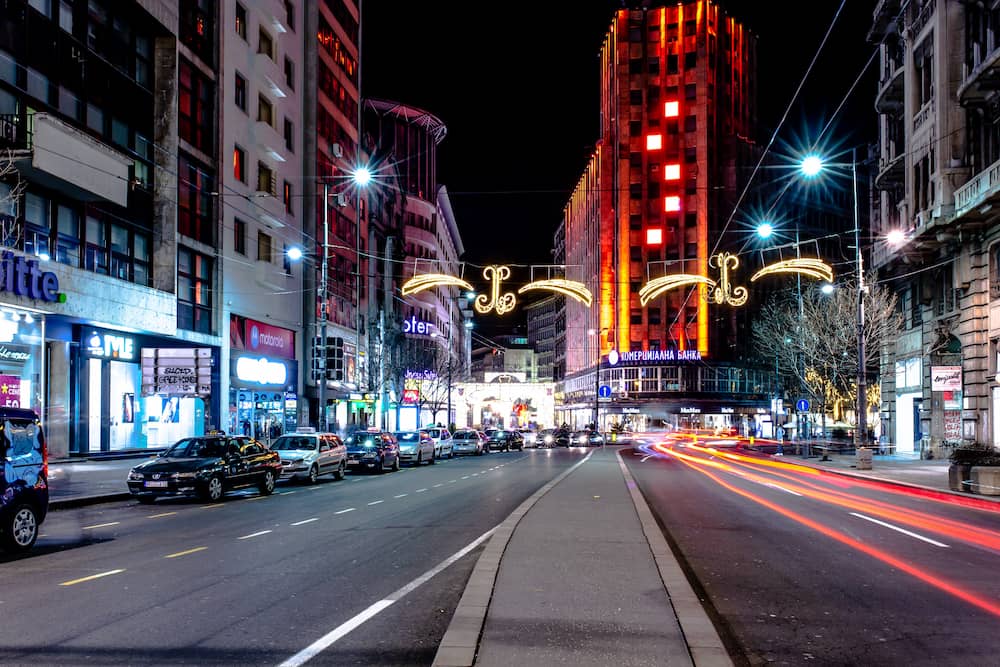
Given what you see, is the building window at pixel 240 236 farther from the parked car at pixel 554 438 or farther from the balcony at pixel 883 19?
the parked car at pixel 554 438

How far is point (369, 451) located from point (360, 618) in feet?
88.9

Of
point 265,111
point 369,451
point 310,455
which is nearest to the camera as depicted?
point 310,455

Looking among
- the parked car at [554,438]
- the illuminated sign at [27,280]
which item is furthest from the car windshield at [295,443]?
the parked car at [554,438]

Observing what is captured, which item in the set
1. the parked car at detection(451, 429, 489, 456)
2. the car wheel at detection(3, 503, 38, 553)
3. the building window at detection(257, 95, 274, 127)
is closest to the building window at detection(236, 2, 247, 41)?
the building window at detection(257, 95, 274, 127)

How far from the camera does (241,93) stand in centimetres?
4262

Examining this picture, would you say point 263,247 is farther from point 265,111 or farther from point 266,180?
point 265,111

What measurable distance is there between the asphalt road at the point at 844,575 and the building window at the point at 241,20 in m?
32.1

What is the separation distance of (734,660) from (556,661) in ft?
4.78

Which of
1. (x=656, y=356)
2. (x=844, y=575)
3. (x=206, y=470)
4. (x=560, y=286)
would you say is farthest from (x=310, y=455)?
(x=656, y=356)

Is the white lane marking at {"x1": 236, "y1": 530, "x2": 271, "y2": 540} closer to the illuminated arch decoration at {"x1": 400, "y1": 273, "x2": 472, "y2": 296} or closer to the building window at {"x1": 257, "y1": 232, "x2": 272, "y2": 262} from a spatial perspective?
the illuminated arch decoration at {"x1": 400, "y1": 273, "x2": 472, "y2": 296}

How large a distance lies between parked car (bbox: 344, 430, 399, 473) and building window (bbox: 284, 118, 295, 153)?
20.2 meters

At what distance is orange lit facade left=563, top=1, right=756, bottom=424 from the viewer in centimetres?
10550

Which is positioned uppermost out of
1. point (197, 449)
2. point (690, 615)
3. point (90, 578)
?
point (197, 449)

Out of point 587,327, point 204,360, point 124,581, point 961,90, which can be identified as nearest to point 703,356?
point 587,327
